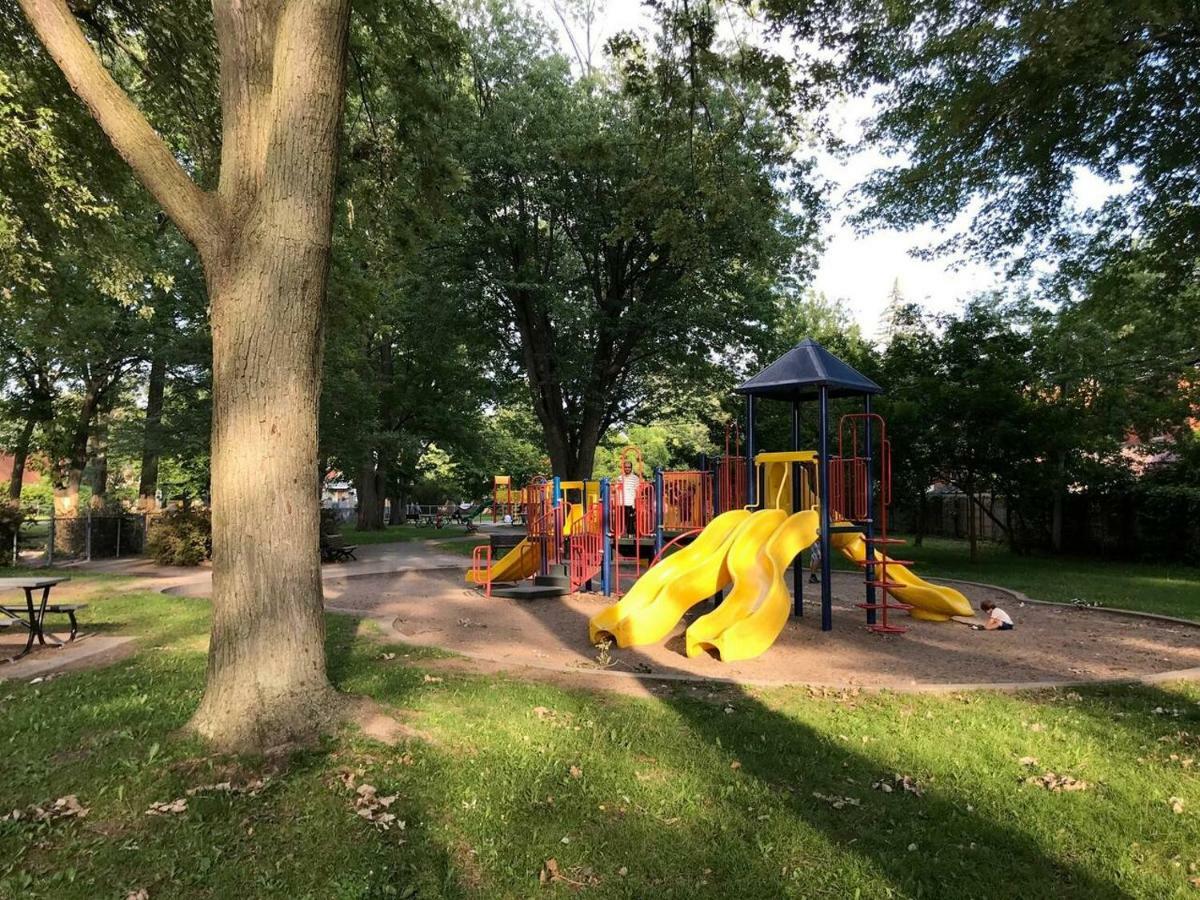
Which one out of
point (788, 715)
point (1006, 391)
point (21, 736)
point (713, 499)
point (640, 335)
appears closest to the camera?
point (21, 736)

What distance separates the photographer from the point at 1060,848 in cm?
341

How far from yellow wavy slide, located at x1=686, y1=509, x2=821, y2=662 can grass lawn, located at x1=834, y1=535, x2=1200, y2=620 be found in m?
5.59

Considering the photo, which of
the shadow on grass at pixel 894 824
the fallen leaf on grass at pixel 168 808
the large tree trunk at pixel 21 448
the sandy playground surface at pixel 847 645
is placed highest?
the large tree trunk at pixel 21 448

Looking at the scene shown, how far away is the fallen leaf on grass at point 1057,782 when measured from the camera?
161 inches

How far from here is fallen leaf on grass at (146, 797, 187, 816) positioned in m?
3.66

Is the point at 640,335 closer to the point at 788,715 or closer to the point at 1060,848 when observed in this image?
the point at 788,715

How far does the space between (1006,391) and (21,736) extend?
54.6 ft

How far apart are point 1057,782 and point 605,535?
8333mm

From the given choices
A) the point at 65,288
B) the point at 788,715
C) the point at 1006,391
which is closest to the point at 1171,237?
the point at 1006,391

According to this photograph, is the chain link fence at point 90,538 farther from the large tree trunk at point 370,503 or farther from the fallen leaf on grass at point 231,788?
the fallen leaf on grass at point 231,788

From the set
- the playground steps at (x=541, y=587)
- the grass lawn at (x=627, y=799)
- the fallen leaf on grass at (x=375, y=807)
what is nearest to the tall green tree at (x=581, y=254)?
the playground steps at (x=541, y=587)

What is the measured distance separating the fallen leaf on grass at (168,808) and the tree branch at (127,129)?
10.2 feet

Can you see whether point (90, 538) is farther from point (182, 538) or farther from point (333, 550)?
point (333, 550)

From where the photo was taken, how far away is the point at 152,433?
20.5 m
